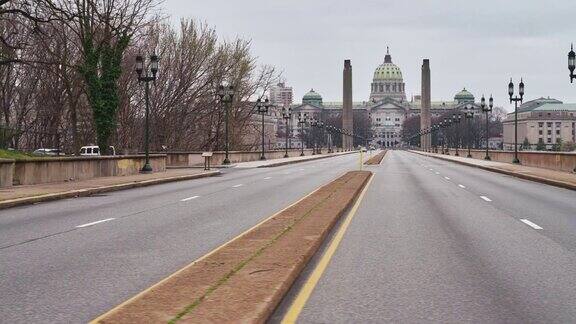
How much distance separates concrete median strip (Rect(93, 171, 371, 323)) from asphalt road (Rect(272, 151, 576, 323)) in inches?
11.9

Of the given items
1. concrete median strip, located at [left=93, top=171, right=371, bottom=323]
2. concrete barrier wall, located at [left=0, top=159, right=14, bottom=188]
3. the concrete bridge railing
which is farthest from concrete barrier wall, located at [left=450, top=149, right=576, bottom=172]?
concrete median strip, located at [left=93, top=171, right=371, bottom=323]

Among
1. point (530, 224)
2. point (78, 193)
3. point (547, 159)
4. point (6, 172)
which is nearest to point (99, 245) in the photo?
point (530, 224)

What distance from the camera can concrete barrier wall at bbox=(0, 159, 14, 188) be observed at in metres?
22.8

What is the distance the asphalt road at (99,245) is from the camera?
23.0ft

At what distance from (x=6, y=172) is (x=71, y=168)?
4638 millimetres

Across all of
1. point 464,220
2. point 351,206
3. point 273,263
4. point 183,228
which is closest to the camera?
point 273,263

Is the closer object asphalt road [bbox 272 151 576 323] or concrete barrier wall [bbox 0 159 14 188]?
asphalt road [bbox 272 151 576 323]

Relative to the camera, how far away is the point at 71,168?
90.7 ft

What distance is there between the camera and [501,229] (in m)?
13.1

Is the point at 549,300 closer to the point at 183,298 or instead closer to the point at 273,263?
the point at 273,263

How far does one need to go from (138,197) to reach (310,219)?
30.3ft

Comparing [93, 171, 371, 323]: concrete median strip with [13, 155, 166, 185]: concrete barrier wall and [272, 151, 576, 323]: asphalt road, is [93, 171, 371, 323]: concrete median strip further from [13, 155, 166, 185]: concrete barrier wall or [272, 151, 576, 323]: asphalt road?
[13, 155, 166, 185]: concrete barrier wall

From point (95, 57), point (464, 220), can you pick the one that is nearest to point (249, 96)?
point (95, 57)

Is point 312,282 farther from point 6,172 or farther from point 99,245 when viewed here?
point 6,172
